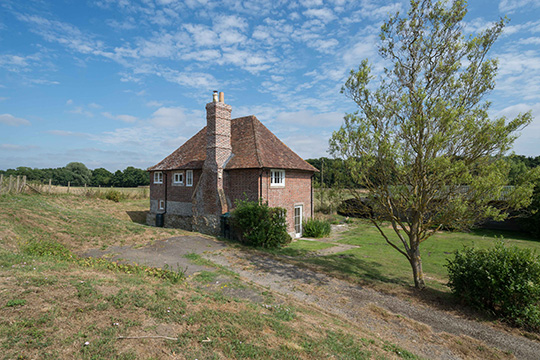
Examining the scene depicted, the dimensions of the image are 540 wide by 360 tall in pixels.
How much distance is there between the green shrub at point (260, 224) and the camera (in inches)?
619

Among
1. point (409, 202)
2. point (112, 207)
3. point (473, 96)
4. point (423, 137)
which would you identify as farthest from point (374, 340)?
point (112, 207)

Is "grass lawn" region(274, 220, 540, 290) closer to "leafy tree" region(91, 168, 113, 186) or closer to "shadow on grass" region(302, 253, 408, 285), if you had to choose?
"shadow on grass" region(302, 253, 408, 285)

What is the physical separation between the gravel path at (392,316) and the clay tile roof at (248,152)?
319 inches

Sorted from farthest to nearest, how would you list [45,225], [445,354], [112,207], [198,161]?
[112,207] → [198,161] → [45,225] → [445,354]

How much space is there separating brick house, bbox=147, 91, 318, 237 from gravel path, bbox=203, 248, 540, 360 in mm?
7037

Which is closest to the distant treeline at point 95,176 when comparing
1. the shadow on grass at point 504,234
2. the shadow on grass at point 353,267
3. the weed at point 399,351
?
the shadow on grass at point 353,267

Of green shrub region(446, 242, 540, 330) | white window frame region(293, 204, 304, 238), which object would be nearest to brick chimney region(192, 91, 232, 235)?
white window frame region(293, 204, 304, 238)

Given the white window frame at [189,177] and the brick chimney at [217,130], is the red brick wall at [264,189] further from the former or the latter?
the brick chimney at [217,130]

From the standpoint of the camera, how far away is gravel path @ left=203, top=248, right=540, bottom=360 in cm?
639

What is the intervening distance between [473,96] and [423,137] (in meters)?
2.16

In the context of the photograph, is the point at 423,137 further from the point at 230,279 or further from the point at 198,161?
the point at 198,161

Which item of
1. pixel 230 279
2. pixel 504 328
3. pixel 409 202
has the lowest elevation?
pixel 504 328

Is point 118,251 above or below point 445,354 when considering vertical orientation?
above

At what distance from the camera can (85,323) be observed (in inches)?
176
